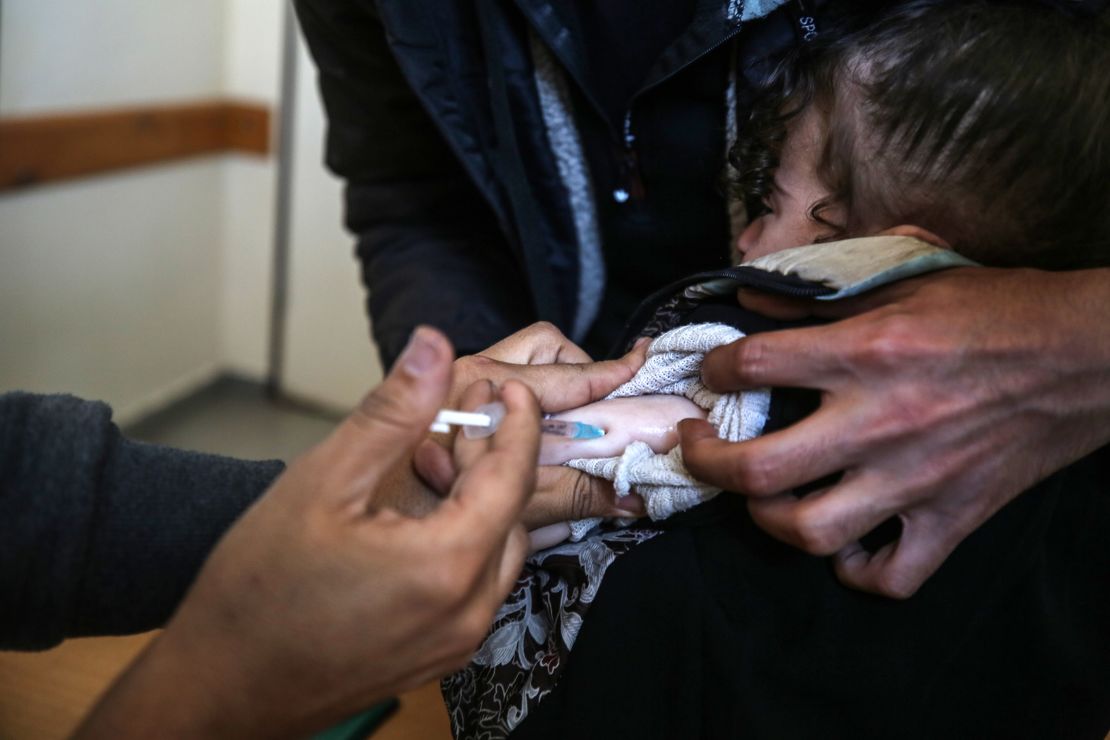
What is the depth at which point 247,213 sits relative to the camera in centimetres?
277

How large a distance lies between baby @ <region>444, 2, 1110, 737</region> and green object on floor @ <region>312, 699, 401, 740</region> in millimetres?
215

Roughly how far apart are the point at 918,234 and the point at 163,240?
7.38 feet

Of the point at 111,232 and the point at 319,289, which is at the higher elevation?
the point at 111,232

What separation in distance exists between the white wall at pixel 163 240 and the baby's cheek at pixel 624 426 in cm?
180

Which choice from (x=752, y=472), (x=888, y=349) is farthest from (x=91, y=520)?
(x=888, y=349)

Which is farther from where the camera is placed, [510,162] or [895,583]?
[510,162]

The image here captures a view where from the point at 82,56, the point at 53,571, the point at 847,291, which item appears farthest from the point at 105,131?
the point at 847,291

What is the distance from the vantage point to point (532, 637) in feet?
2.63

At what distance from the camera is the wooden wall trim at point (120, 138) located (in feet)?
6.82

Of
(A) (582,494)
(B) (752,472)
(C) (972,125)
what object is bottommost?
(A) (582,494)

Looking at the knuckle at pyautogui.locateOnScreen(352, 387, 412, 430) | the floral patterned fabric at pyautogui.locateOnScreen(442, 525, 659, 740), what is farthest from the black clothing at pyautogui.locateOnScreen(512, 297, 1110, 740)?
the knuckle at pyautogui.locateOnScreen(352, 387, 412, 430)

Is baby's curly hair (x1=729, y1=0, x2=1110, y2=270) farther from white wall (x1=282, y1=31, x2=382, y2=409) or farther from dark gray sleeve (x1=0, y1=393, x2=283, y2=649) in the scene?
white wall (x1=282, y1=31, x2=382, y2=409)

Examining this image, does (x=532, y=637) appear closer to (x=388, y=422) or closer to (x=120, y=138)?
(x=388, y=422)

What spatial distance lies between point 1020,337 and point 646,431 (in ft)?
1.00
